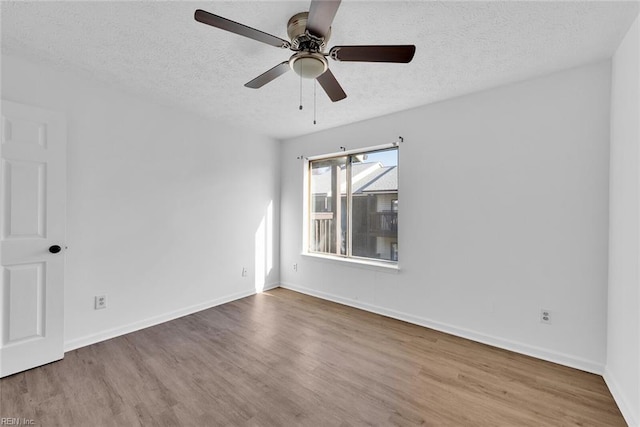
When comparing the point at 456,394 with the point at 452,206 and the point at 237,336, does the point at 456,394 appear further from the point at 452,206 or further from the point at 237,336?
the point at 237,336

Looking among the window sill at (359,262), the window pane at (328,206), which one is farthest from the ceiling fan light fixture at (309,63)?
the window sill at (359,262)

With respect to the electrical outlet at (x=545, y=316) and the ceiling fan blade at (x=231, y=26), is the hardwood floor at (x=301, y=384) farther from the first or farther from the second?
the ceiling fan blade at (x=231, y=26)

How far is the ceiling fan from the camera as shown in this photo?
1392 millimetres

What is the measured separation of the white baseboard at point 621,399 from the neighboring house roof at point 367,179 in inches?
94.0

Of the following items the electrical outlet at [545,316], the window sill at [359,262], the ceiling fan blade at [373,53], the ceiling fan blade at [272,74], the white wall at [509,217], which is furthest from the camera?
the window sill at [359,262]

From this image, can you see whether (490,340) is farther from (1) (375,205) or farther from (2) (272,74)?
(2) (272,74)

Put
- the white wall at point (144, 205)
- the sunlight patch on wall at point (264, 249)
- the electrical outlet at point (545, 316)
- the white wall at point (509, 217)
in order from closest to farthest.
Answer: the white wall at point (509, 217) → the electrical outlet at point (545, 316) → the white wall at point (144, 205) → the sunlight patch on wall at point (264, 249)

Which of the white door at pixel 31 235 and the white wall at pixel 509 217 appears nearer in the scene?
the white door at pixel 31 235

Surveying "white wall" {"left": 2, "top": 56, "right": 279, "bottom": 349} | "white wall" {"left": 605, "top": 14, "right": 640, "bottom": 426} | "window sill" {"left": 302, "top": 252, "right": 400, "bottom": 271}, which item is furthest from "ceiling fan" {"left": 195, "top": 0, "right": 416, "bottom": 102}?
"window sill" {"left": 302, "top": 252, "right": 400, "bottom": 271}

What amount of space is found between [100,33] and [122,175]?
1.33 metres

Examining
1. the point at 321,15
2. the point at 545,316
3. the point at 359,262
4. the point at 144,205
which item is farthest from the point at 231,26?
the point at 545,316

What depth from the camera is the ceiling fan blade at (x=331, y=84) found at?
1.92 m

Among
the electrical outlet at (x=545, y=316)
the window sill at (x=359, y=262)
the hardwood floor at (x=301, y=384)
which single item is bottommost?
the hardwood floor at (x=301, y=384)

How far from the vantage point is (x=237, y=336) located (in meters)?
2.79
